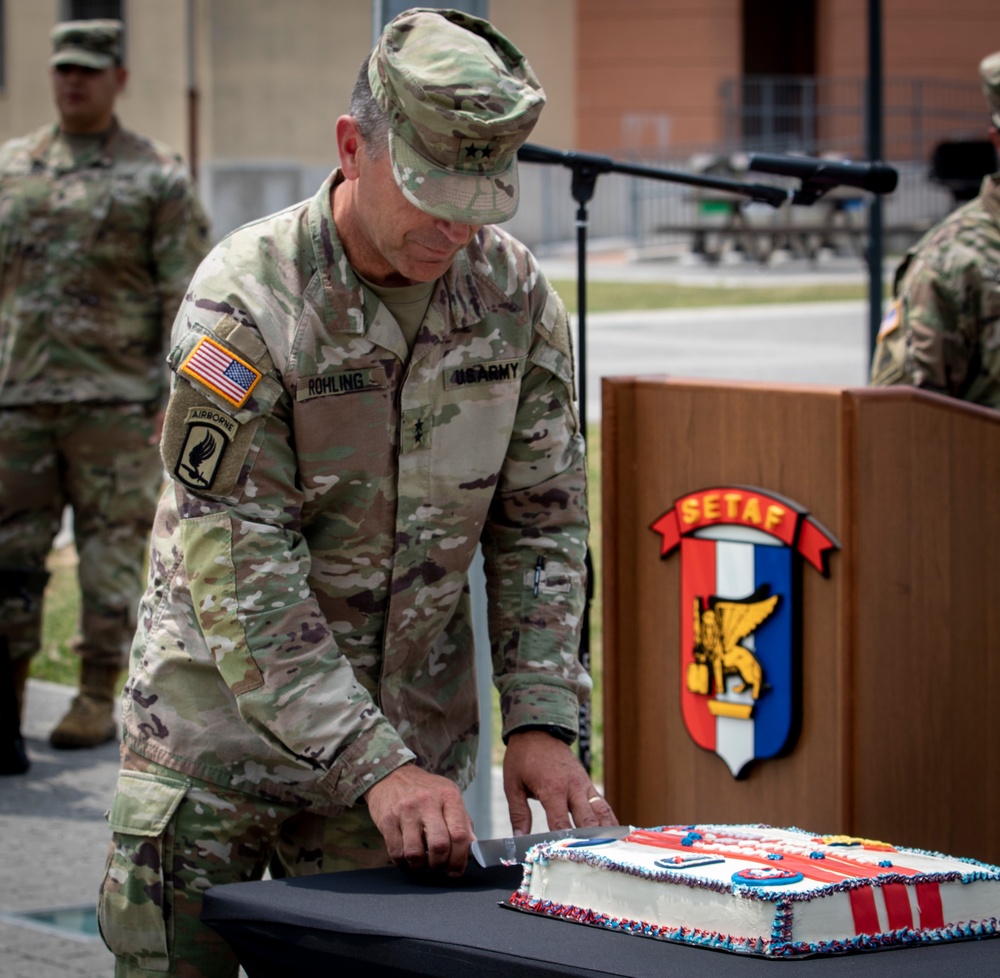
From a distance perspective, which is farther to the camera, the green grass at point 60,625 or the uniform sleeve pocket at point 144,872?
the green grass at point 60,625

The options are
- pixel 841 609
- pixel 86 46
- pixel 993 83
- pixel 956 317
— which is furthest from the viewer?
pixel 86 46

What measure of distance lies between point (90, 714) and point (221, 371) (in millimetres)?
4110

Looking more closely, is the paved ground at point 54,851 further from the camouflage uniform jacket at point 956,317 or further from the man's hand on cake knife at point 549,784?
the camouflage uniform jacket at point 956,317

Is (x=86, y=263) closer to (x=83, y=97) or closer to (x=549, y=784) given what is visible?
(x=83, y=97)

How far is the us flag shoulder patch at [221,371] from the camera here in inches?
89.0

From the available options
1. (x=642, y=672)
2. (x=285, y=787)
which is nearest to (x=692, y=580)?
(x=642, y=672)

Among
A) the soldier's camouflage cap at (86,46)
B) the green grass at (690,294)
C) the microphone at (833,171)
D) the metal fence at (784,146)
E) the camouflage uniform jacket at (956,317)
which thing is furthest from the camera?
the metal fence at (784,146)

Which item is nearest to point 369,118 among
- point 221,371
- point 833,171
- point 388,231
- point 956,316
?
point 388,231

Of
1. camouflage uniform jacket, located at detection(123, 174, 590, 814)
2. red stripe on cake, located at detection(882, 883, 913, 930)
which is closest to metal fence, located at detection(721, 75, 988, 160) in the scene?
camouflage uniform jacket, located at detection(123, 174, 590, 814)

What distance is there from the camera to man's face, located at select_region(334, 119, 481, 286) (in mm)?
2248

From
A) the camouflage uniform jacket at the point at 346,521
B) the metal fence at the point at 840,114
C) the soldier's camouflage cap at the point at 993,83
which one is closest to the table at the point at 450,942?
the camouflage uniform jacket at the point at 346,521

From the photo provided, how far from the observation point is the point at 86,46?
6.25 metres

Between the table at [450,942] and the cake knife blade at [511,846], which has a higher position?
the cake knife blade at [511,846]

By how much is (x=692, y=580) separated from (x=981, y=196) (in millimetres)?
1558
